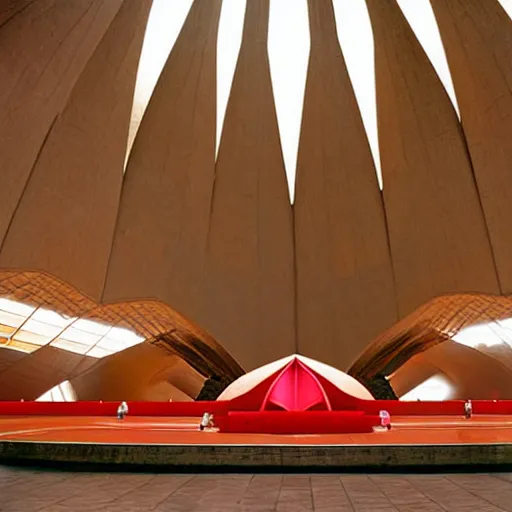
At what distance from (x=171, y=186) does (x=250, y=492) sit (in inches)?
574

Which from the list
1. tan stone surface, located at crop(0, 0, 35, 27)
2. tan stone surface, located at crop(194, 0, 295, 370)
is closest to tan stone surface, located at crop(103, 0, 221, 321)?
tan stone surface, located at crop(194, 0, 295, 370)

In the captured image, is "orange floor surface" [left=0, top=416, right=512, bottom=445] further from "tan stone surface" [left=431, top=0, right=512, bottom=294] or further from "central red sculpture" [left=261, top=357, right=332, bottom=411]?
"tan stone surface" [left=431, top=0, right=512, bottom=294]

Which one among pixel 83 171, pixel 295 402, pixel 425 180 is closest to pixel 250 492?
pixel 295 402

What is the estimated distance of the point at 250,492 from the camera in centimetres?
327

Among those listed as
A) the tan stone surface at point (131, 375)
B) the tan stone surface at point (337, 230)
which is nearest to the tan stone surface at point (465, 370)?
the tan stone surface at point (337, 230)

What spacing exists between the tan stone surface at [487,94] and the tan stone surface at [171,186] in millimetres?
6923

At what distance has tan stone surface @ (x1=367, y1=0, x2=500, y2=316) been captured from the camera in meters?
15.6

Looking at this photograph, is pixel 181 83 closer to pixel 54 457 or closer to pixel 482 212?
pixel 482 212

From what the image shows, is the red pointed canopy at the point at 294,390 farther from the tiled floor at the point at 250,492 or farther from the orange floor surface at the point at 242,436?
the tiled floor at the point at 250,492

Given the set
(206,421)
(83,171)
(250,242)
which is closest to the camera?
(206,421)

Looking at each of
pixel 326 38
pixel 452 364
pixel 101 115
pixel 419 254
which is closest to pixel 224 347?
pixel 419 254

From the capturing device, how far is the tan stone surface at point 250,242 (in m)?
17.7

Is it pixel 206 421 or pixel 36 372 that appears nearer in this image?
pixel 206 421

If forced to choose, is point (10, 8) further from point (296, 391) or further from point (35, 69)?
point (296, 391)
